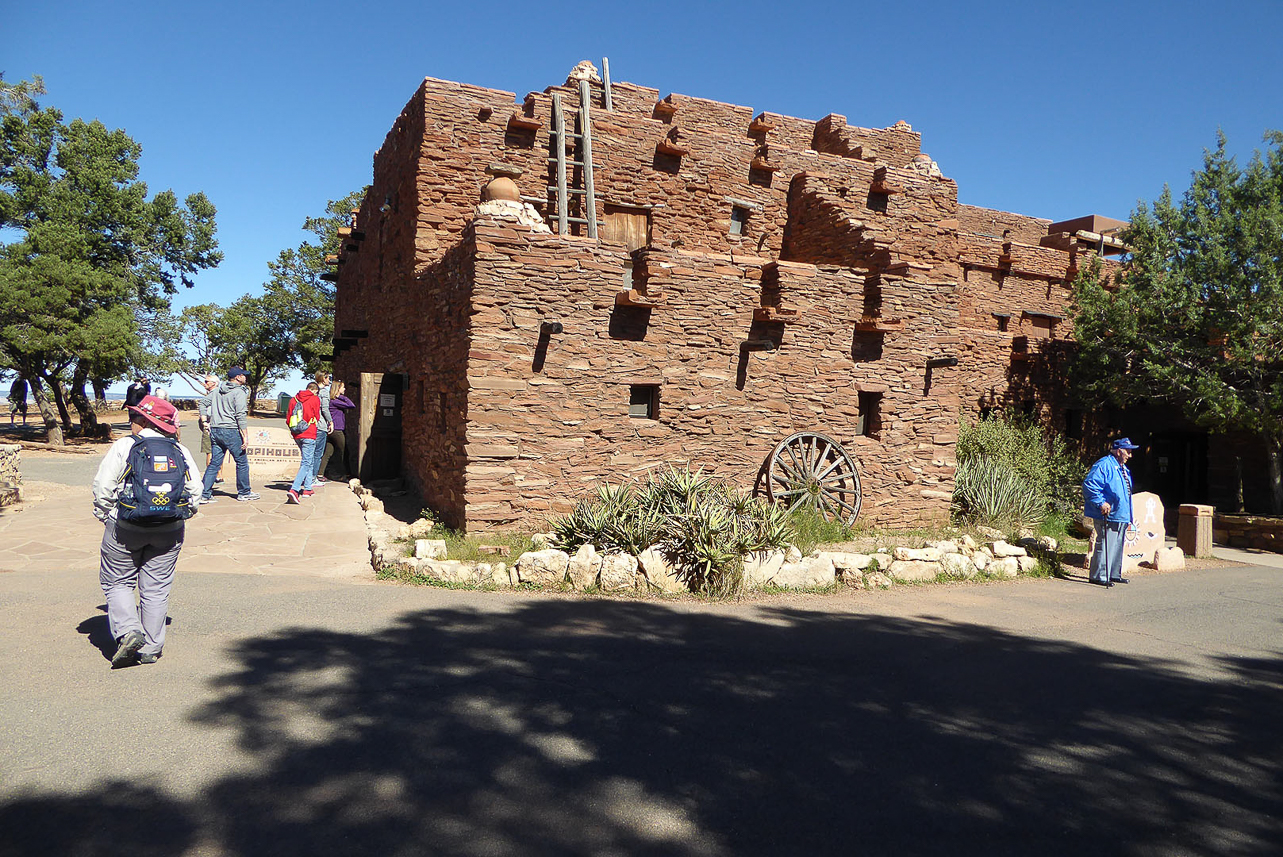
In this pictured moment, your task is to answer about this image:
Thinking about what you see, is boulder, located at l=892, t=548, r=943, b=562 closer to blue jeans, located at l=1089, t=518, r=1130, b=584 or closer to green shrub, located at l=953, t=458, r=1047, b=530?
blue jeans, located at l=1089, t=518, r=1130, b=584

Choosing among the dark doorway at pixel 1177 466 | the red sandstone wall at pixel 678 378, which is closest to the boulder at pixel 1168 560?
the red sandstone wall at pixel 678 378

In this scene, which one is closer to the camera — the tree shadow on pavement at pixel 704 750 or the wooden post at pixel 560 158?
the tree shadow on pavement at pixel 704 750

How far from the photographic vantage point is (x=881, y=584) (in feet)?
29.1

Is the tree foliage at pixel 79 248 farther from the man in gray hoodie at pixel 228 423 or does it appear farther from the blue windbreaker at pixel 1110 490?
the blue windbreaker at pixel 1110 490

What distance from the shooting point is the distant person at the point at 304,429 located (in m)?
11.1

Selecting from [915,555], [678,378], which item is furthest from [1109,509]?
[678,378]

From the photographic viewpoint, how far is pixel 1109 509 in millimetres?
9406

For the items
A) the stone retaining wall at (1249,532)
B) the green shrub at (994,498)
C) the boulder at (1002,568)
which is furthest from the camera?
the stone retaining wall at (1249,532)

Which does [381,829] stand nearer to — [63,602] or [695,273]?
[63,602]

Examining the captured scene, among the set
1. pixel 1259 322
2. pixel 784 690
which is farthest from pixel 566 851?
pixel 1259 322

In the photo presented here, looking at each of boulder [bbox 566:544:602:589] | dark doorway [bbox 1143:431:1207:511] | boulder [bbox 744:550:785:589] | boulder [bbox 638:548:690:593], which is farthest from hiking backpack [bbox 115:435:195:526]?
dark doorway [bbox 1143:431:1207:511]

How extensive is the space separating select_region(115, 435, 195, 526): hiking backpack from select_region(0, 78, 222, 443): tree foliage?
18849 millimetres

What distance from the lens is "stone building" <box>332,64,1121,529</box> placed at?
9297mm

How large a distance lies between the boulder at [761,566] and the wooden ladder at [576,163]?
22.8 ft
